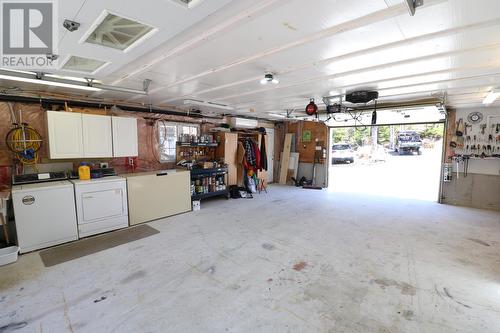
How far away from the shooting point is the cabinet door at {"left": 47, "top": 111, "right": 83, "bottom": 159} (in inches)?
131

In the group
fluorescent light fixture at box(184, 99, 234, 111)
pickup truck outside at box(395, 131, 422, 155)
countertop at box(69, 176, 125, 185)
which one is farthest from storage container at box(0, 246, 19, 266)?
pickup truck outside at box(395, 131, 422, 155)

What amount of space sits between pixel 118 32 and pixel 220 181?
4.16 m

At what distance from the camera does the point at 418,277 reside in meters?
2.41

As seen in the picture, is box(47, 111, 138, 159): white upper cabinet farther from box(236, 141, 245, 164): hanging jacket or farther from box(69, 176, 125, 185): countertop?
box(236, 141, 245, 164): hanging jacket

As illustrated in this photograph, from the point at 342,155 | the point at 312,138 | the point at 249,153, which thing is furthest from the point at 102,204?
the point at 342,155

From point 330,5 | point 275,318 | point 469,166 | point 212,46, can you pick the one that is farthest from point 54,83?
point 469,166

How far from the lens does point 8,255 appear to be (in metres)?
2.67

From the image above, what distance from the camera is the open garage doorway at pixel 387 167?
682 cm

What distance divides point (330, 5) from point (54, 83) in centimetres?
343

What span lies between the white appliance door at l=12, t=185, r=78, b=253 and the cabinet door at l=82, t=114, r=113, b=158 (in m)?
0.74

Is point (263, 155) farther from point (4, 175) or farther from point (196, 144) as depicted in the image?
point (4, 175)

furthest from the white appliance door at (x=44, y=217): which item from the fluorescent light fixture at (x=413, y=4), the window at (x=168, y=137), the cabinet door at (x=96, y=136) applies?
the fluorescent light fixture at (x=413, y=4)

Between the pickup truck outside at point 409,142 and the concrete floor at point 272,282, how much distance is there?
13.2m

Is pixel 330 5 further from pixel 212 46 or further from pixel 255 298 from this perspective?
pixel 255 298
